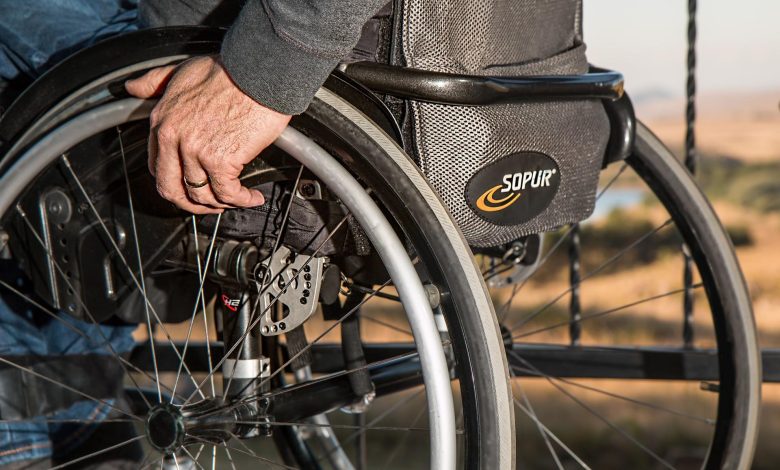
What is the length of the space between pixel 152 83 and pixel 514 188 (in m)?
0.42

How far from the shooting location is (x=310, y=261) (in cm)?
116

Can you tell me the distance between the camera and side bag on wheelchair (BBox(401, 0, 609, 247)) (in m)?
1.08

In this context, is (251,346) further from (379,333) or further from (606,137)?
(379,333)

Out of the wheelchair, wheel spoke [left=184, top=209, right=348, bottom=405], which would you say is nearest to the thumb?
the wheelchair

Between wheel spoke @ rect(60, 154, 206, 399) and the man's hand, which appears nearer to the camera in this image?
the man's hand

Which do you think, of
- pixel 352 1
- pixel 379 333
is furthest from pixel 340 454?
pixel 379 333

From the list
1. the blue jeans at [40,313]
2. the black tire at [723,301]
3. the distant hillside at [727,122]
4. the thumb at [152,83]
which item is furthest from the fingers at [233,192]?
the distant hillside at [727,122]

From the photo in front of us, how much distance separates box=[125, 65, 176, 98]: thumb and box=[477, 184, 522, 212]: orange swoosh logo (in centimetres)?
37

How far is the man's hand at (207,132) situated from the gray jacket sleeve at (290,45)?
0.08 feet

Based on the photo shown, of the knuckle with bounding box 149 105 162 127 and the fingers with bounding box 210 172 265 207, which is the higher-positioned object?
the knuckle with bounding box 149 105 162 127

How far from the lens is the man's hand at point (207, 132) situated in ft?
3.41

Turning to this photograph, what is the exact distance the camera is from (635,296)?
13.0 feet

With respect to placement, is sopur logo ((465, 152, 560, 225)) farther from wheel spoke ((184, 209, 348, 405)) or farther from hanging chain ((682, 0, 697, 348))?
hanging chain ((682, 0, 697, 348))

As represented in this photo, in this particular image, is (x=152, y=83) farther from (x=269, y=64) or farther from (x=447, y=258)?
(x=447, y=258)
